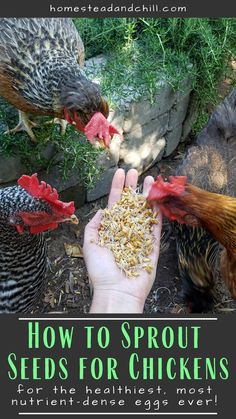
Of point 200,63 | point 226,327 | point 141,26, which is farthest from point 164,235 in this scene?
point 141,26

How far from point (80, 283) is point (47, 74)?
1.55 m

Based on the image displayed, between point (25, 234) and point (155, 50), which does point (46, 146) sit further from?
point (155, 50)

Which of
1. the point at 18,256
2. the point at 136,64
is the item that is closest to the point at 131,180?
the point at 18,256

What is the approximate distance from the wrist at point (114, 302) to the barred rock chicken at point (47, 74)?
2.76 ft

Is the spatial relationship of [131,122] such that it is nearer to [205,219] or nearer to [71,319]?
[205,219]

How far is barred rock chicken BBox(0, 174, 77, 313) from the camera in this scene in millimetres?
2793

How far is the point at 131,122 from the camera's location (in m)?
4.12

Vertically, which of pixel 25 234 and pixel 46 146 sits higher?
pixel 46 146

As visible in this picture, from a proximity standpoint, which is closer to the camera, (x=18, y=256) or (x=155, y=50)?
(x=18, y=256)

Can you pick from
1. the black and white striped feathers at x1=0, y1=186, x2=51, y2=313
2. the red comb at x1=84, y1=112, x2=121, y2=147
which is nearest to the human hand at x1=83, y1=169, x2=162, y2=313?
the black and white striped feathers at x1=0, y1=186, x2=51, y2=313

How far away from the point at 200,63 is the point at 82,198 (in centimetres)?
145

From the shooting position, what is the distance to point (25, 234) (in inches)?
117

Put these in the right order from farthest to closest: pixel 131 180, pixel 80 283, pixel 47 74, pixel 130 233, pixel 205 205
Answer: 1. pixel 80 283
2. pixel 131 180
3. pixel 47 74
4. pixel 130 233
5. pixel 205 205

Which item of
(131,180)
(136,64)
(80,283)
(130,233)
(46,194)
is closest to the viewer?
(46,194)
